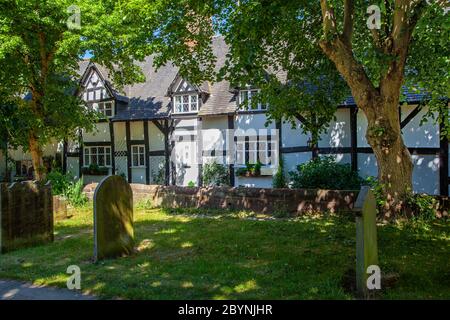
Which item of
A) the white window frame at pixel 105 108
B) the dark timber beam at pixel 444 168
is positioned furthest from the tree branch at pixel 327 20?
the white window frame at pixel 105 108

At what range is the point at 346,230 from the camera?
970 centimetres

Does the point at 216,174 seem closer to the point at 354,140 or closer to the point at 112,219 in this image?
the point at 354,140

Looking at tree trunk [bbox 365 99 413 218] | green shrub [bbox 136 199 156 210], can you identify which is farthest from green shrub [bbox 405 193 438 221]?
green shrub [bbox 136 199 156 210]

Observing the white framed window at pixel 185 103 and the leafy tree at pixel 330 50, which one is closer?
the leafy tree at pixel 330 50

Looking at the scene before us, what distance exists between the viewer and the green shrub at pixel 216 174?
2141 cm

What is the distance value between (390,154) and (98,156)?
64.4 ft

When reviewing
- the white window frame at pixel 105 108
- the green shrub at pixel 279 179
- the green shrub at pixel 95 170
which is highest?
the white window frame at pixel 105 108

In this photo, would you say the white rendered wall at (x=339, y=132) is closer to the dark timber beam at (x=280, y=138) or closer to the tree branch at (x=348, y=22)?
the dark timber beam at (x=280, y=138)

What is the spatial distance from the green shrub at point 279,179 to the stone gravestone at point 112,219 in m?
11.3

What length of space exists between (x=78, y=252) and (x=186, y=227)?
10.1ft

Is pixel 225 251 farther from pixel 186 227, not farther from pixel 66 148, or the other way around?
pixel 66 148

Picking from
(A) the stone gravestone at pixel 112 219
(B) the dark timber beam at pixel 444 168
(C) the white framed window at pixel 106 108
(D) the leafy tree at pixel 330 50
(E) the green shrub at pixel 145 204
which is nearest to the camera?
(A) the stone gravestone at pixel 112 219
